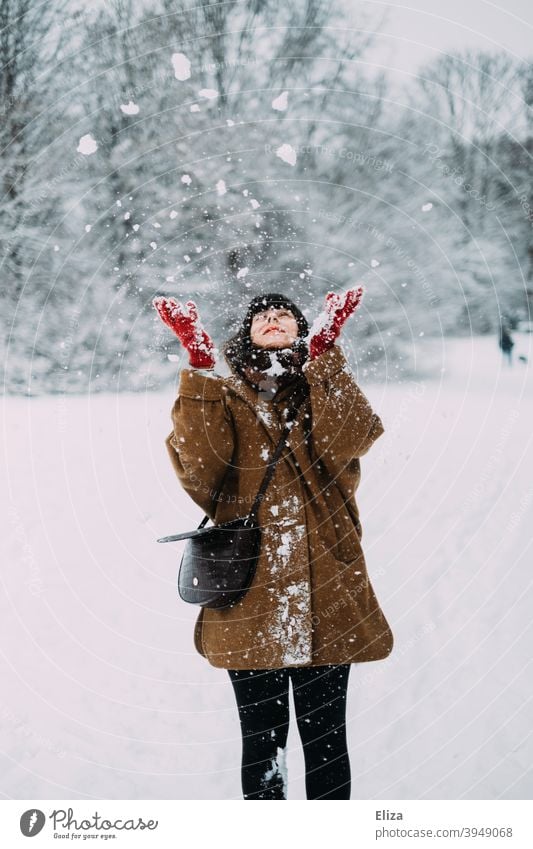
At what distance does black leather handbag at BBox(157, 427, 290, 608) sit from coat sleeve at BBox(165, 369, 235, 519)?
8 centimetres

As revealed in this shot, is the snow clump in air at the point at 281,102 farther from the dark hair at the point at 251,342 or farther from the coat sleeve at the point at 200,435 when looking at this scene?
the coat sleeve at the point at 200,435

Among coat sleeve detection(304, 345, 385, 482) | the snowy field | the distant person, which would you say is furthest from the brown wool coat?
the distant person

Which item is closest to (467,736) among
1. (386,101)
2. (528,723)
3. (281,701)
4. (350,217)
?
(528,723)

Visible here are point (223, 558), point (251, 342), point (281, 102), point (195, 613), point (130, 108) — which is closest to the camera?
point (223, 558)

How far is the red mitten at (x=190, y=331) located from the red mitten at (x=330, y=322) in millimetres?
203

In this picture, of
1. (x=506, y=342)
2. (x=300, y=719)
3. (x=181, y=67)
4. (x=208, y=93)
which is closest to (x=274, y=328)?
(x=300, y=719)

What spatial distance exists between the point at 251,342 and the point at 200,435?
22 centimetres

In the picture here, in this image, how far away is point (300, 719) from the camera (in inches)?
51.1

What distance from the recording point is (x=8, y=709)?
2076 millimetres

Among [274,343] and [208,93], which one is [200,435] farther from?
[208,93]

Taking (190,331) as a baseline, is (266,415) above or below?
below
